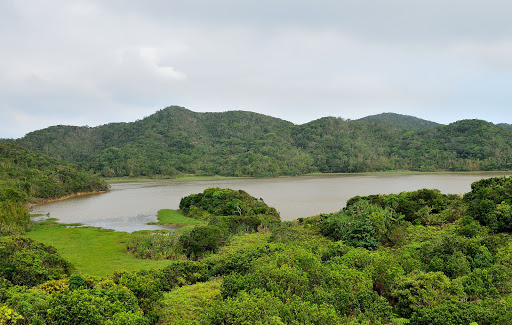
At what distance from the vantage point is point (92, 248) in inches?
943

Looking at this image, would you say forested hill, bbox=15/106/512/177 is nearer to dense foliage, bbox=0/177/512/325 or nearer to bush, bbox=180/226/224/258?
bush, bbox=180/226/224/258

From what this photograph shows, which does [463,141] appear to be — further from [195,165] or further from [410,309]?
[410,309]

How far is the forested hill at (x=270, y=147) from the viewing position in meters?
120

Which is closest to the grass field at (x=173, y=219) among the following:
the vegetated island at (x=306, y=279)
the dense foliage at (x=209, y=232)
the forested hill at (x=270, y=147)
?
the dense foliage at (x=209, y=232)

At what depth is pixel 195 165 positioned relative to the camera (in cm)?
13362

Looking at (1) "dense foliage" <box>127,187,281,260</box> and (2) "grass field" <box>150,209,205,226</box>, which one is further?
(2) "grass field" <box>150,209,205,226</box>

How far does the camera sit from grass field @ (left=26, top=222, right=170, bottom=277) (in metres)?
18.1

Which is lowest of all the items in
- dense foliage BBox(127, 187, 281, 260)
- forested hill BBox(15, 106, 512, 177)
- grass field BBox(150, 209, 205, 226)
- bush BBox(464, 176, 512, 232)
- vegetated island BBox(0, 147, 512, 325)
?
grass field BBox(150, 209, 205, 226)

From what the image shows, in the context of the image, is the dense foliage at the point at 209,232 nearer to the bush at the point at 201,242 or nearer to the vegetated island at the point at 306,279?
the bush at the point at 201,242

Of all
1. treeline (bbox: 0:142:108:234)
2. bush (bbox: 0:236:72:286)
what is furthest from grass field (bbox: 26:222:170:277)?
treeline (bbox: 0:142:108:234)

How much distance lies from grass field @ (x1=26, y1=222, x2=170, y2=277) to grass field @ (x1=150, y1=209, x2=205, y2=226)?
20.7 feet

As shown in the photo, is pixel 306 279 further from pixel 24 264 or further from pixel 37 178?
pixel 37 178

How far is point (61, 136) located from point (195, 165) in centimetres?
8197

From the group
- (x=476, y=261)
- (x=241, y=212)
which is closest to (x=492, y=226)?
(x=476, y=261)
